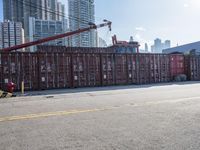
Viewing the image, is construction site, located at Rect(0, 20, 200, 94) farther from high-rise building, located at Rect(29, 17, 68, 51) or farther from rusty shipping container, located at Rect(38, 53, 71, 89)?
high-rise building, located at Rect(29, 17, 68, 51)

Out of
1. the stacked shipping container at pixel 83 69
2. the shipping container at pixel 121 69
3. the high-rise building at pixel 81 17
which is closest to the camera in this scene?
the stacked shipping container at pixel 83 69

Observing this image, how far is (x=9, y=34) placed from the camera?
4144 cm

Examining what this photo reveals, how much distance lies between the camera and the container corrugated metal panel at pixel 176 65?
29562 millimetres

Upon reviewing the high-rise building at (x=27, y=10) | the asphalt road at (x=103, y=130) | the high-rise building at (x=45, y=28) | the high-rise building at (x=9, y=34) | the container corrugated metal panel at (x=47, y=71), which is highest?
the high-rise building at (x=27, y=10)

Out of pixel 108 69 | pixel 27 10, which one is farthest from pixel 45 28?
pixel 108 69

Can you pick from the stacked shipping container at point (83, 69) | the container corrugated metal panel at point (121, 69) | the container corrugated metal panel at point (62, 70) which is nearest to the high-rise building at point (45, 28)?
the container corrugated metal panel at point (121, 69)

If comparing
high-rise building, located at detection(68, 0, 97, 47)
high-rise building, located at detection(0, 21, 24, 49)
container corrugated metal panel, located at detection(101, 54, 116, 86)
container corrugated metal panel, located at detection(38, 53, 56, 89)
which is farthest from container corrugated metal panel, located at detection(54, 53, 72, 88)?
high-rise building, located at detection(68, 0, 97, 47)

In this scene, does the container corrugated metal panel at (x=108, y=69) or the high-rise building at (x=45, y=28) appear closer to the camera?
the container corrugated metal panel at (x=108, y=69)

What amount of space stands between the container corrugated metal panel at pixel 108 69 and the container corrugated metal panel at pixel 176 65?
8.36 meters

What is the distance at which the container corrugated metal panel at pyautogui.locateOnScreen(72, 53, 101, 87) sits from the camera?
22.8 m

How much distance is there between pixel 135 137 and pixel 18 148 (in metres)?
2.27

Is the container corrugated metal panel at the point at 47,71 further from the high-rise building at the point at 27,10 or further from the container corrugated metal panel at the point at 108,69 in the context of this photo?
the high-rise building at the point at 27,10

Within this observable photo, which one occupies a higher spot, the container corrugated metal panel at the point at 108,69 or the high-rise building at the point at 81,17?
the high-rise building at the point at 81,17

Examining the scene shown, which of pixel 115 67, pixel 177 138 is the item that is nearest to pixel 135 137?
pixel 177 138
